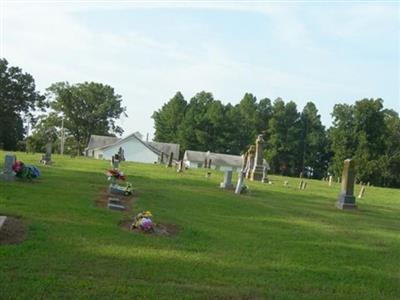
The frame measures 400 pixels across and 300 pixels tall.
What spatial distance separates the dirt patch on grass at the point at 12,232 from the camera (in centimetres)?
889

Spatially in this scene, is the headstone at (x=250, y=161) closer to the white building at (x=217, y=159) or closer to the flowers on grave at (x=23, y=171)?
the flowers on grave at (x=23, y=171)

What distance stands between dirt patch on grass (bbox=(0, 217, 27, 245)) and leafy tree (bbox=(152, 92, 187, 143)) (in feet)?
286

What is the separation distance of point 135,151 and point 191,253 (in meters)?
74.2

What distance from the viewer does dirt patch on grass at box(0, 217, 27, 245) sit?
8.89 m

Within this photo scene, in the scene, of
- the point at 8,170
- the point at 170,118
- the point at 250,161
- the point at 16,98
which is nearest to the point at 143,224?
the point at 8,170

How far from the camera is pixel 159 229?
37.3 ft

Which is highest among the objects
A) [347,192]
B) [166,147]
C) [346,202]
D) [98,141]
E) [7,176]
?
[166,147]

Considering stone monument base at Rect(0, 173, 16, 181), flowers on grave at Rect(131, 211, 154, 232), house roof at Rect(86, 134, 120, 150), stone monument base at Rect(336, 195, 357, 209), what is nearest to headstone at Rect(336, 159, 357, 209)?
stone monument base at Rect(336, 195, 357, 209)

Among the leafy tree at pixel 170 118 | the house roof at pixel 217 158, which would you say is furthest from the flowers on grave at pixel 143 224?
the leafy tree at pixel 170 118

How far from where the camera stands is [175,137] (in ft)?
322

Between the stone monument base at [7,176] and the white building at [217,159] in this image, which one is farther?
the white building at [217,159]

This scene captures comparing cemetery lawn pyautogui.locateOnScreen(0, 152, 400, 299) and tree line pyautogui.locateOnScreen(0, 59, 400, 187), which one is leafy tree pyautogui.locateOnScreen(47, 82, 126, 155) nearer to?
tree line pyautogui.locateOnScreen(0, 59, 400, 187)

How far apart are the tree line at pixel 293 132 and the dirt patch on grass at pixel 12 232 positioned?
62.3 meters

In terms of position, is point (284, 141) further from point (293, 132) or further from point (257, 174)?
point (257, 174)
